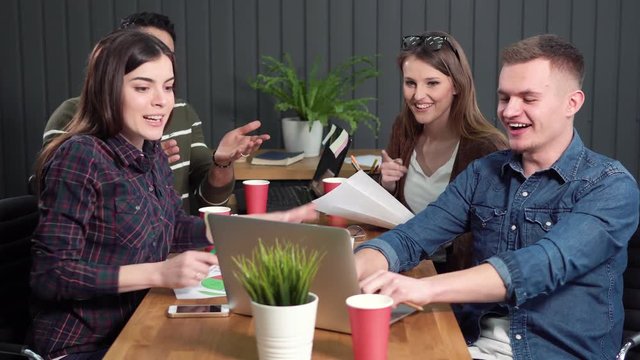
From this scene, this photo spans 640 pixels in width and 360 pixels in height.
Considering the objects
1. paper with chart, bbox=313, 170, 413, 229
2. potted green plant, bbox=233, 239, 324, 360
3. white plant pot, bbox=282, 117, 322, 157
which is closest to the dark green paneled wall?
white plant pot, bbox=282, 117, 322, 157

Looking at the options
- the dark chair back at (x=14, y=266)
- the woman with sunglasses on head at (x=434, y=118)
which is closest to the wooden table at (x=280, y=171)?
the woman with sunglasses on head at (x=434, y=118)

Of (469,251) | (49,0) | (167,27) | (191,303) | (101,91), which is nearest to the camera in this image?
(191,303)

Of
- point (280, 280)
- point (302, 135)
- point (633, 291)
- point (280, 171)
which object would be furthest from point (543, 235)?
point (302, 135)

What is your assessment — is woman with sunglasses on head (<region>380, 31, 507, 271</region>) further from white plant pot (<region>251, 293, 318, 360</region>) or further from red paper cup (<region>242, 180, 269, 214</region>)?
white plant pot (<region>251, 293, 318, 360</region>)

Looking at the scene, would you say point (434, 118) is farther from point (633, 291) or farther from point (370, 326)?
point (370, 326)

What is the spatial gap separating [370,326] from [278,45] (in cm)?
308

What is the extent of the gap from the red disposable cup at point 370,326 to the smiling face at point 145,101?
833mm

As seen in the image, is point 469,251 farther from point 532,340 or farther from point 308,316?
point 308,316

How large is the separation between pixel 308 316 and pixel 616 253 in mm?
842

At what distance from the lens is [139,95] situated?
2.03 m

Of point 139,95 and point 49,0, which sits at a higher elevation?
point 49,0

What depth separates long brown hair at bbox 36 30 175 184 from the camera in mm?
1990

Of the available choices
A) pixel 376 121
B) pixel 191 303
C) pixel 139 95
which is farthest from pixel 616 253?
pixel 376 121

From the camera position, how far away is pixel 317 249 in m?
1.52
